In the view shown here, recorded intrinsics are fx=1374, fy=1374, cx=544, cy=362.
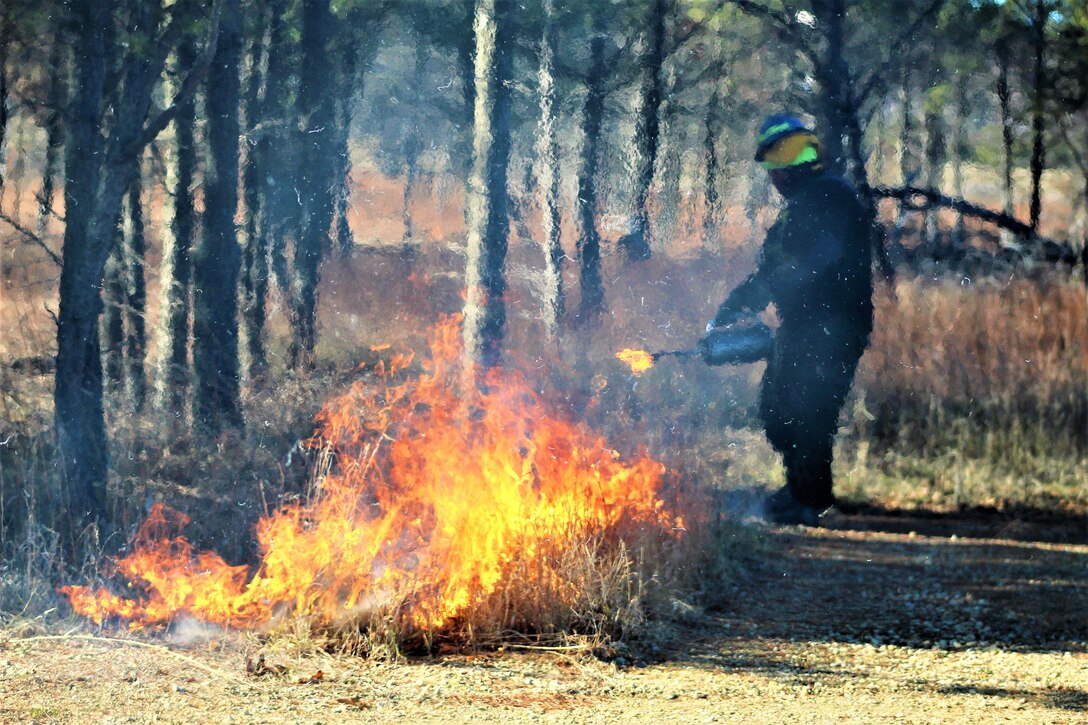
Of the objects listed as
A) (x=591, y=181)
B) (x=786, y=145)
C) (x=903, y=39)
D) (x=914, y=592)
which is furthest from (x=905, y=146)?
(x=914, y=592)

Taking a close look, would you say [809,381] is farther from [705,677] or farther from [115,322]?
[115,322]

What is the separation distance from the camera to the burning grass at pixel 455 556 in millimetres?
6098

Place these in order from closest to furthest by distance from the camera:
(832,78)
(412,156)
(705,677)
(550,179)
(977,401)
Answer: (705,677) < (977,401) < (832,78) < (550,179) < (412,156)

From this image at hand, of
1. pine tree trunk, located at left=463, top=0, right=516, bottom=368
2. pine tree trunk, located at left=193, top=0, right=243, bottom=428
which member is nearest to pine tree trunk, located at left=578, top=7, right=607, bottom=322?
pine tree trunk, located at left=463, top=0, right=516, bottom=368

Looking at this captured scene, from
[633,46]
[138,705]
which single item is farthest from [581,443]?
[633,46]

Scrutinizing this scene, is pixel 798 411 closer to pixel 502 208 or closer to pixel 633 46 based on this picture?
pixel 502 208

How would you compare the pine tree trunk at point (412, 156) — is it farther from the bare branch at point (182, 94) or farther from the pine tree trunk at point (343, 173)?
the bare branch at point (182, 94)

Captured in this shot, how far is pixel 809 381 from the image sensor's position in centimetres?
1002

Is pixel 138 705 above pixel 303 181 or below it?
below

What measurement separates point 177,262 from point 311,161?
6.10 feet

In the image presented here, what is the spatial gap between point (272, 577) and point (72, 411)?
8.17 feet

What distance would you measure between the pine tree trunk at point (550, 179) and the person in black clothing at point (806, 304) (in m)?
7.18

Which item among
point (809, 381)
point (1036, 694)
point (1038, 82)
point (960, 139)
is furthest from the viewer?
point (960, 139)

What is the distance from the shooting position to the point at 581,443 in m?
7.94
